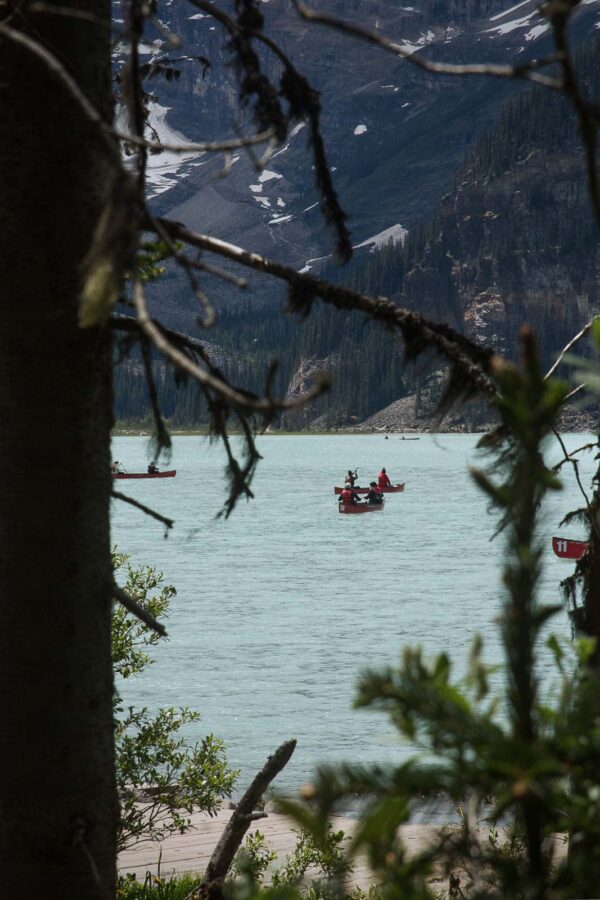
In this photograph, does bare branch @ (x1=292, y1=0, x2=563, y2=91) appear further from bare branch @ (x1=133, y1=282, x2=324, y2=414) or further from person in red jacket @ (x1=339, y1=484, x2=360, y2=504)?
person in red jacket @ (x1=339, y1=484, x2=360, y2=504)

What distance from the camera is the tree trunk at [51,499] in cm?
298

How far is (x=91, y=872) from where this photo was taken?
306cm

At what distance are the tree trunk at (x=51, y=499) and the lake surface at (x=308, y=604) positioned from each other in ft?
1.37

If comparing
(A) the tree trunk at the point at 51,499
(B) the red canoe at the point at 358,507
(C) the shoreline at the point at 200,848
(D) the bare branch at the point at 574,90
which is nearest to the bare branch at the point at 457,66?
(D) the bare branch at the point at 574,90

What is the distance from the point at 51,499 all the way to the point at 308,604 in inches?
1408

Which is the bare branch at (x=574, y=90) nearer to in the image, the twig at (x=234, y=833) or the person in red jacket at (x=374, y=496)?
the twig at (x=234, y=833)

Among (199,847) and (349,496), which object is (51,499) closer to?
(199,847)

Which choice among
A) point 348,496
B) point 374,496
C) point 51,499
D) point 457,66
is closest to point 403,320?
point 51,499

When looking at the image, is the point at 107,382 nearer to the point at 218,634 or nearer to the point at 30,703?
the point at 30,703

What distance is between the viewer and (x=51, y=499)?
3016mm

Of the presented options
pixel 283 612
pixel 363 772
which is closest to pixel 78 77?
pixel 363 772

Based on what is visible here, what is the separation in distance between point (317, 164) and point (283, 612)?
3318 cm

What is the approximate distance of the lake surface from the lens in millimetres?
21359

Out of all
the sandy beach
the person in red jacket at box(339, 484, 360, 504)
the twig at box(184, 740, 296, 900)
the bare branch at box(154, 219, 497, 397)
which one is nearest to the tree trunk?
the bare branch at box(154, 219, 497, 397)
